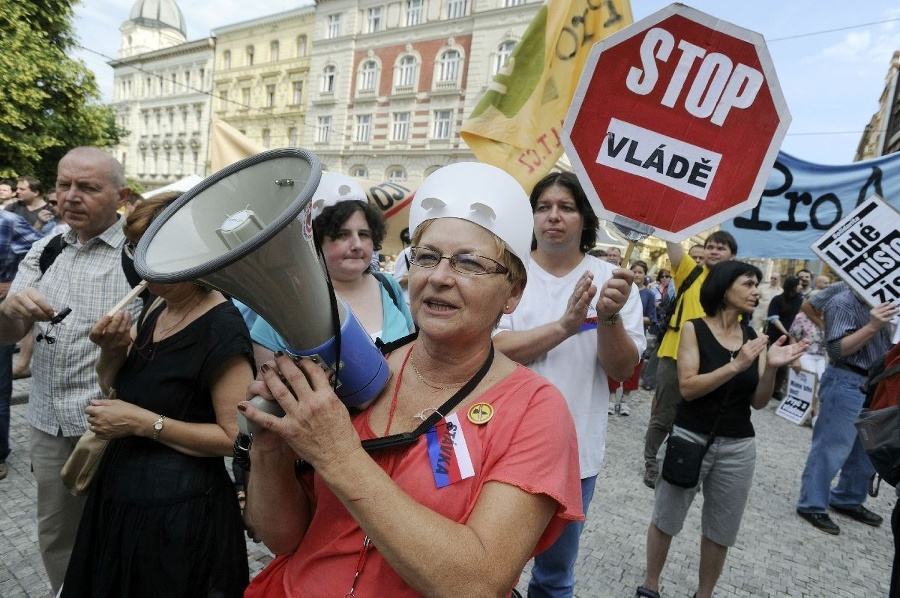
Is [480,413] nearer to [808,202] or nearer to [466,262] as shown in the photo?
[466,262]

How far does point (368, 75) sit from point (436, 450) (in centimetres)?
3557

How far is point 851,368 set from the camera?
4.36 metres

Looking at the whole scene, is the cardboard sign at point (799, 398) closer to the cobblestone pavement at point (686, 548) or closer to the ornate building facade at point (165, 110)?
the cobblestone pavement at point (686, 548)

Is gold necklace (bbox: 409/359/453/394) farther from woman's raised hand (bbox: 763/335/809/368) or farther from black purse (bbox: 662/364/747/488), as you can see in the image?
woman's raised hand (bbox: 763/335/809/368)

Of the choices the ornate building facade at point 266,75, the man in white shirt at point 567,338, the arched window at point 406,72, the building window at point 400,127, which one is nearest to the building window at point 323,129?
the ornate building facade at point 266,75

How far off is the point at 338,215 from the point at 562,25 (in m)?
1.91

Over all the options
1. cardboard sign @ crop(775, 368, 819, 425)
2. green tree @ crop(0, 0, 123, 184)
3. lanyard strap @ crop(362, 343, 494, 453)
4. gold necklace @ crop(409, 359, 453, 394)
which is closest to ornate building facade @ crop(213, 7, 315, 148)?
green tree @ crop(0, 0, 123, 184)

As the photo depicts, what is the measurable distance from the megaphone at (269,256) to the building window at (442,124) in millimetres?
29669

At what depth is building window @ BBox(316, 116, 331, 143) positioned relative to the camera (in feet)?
113

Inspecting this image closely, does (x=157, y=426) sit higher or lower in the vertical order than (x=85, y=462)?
higher

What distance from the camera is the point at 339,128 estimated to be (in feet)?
110

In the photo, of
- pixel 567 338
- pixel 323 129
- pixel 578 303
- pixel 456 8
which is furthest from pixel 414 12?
pixel 578 303

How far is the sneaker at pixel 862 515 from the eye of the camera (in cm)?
459

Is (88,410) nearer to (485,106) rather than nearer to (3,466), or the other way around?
(485,106)
